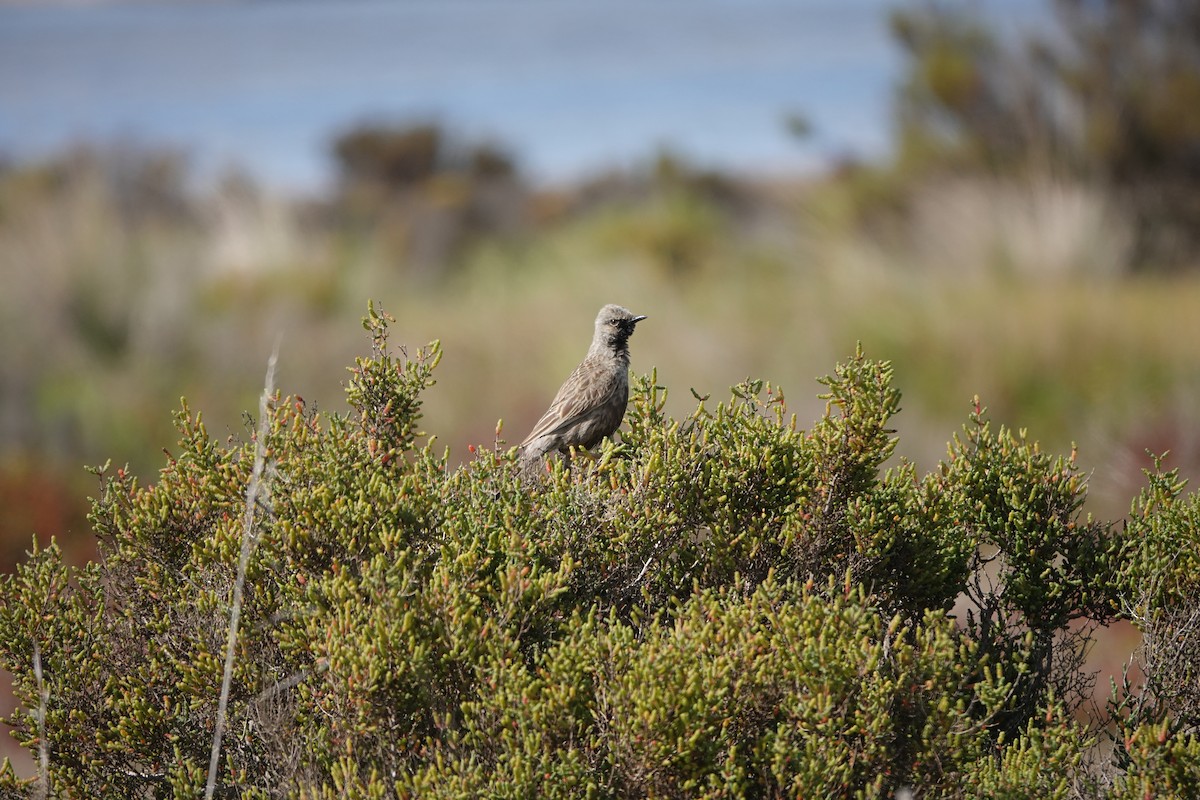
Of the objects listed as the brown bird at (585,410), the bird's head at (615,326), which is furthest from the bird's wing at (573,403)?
the bird's head at (615,326)

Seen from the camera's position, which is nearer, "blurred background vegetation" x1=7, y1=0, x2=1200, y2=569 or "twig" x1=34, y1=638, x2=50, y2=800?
"twig" x1=34, y1=638, x2=50, y2=800

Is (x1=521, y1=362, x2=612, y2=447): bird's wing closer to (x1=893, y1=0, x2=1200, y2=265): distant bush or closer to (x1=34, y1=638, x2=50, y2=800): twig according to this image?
(x1=34, y1=638, x2=50, y2=800): twig

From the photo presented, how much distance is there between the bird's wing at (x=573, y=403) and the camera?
4.60m

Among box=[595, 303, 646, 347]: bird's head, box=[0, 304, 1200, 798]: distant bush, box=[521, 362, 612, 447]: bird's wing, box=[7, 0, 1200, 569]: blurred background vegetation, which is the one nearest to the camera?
box=[0, 304, 1200, 798]: distant bush

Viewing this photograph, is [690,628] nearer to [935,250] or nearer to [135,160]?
[935,250]

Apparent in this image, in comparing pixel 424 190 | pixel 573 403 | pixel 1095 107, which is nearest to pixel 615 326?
pixel 573 403

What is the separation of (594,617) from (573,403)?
1271 mm

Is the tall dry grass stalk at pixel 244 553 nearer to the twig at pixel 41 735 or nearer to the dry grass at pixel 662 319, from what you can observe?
the twig at pixel 41 735

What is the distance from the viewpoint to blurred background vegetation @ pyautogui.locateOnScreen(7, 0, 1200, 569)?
36.3 feet

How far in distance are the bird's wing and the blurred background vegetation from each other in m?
5.09

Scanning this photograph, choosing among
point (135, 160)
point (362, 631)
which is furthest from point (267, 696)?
point (135, 160)

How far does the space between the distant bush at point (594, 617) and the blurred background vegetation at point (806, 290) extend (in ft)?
17.0

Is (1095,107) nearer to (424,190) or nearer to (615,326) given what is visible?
(615,326)

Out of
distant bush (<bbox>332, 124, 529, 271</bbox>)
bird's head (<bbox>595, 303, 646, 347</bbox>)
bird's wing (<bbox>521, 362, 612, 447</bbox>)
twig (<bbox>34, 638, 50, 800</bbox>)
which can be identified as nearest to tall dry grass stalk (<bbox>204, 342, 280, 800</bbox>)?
twig (<bbox>34, 638, 50, 800</bbox>)
